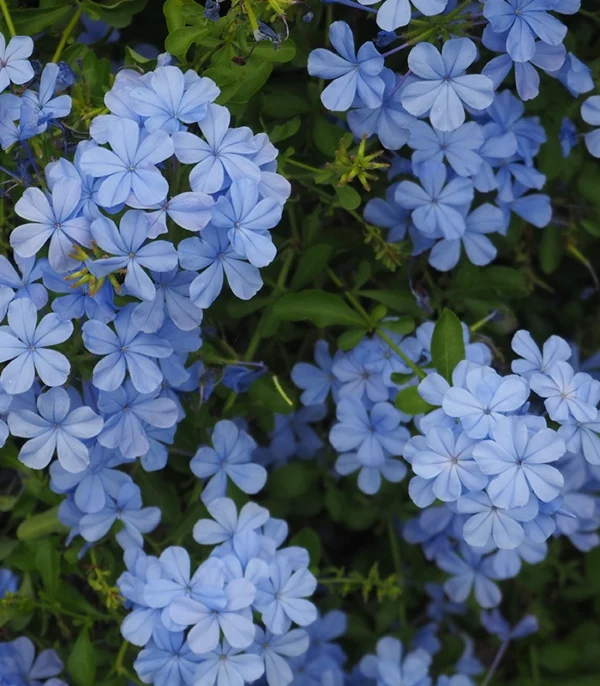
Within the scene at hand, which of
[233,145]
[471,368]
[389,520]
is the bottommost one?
[389,520]

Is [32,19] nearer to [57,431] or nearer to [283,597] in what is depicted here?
[57,431]

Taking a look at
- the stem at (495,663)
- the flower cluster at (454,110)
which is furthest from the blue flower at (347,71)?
the stem at (495,663)

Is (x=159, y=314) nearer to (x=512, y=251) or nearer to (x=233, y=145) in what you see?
(x=233, y=145)

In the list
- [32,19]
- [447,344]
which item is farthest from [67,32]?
[447,344]

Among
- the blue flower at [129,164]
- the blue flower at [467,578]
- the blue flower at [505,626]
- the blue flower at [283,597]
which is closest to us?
the blue flower at [129,164]

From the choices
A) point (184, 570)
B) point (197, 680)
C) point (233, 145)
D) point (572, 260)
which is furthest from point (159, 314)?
point (572, 260)

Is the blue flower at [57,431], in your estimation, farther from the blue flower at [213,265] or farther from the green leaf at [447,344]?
the green leaf at [447,344]

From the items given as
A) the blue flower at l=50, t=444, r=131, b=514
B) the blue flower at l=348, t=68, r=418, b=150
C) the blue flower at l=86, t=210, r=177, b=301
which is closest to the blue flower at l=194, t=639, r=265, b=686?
the blue flower at l=50, t=444, r=131, b=514
